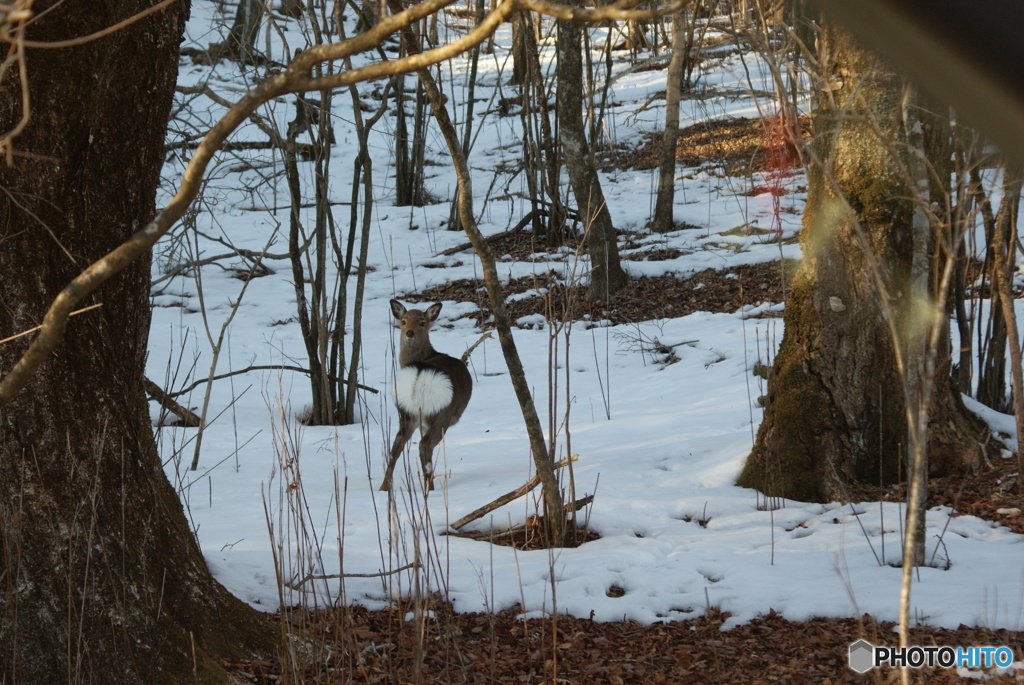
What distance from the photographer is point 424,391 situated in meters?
7.06

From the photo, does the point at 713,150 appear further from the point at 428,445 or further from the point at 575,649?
the point at 575,649

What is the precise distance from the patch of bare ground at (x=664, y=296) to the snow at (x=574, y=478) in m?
0.32

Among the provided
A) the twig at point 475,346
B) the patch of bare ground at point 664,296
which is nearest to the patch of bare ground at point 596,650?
the twig at point 475,346

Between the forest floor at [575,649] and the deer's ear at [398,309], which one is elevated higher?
the deer's ear at [398,309]

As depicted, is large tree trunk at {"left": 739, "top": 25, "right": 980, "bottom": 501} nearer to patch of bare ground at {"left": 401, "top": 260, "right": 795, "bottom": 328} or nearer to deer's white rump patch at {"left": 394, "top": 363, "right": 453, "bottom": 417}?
deer's white rump patch at {"left": 394, "top": 363, "right": 453, "bottom": 417}

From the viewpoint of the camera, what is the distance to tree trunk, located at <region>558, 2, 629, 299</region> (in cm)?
1150

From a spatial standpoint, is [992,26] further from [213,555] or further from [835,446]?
[835,446]

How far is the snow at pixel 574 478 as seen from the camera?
376 centimetres

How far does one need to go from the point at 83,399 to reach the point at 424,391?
4.30 m

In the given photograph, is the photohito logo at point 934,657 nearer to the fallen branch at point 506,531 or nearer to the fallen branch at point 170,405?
the fallen branch at point 506,531

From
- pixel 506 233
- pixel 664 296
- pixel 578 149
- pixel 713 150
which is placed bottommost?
pixel 664 296

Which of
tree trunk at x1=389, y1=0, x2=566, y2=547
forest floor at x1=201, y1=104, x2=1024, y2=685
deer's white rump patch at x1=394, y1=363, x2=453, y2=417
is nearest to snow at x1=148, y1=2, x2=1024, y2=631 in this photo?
forest floor at x1=201, y1=104, x2=1024, y2=685

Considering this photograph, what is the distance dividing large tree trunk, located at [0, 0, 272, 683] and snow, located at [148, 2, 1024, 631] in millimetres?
481

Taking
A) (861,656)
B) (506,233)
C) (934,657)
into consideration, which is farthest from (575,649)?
(506,233)
